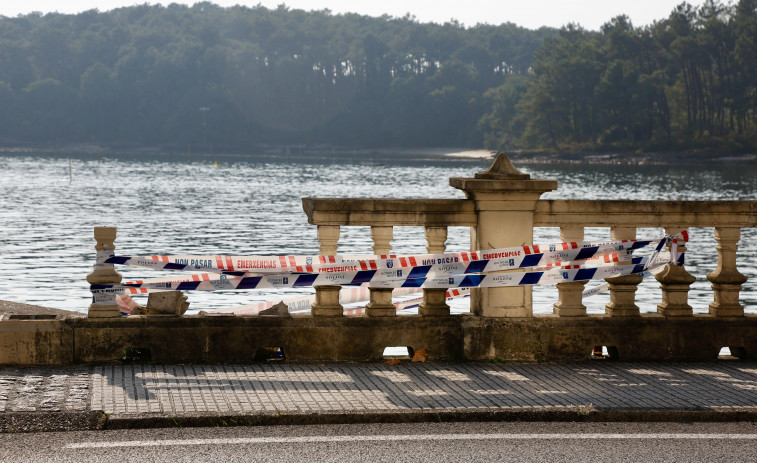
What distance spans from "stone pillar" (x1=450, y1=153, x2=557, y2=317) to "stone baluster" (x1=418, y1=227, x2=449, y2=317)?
0.30m

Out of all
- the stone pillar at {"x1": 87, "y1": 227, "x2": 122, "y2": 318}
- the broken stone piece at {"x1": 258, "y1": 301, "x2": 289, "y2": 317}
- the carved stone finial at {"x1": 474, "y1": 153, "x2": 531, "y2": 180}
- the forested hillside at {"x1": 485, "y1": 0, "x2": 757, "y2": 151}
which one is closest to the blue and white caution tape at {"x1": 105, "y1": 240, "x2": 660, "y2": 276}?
the stone pillar at {"x1": 87, "y1": 227, "x2": 122, "y2": 318}

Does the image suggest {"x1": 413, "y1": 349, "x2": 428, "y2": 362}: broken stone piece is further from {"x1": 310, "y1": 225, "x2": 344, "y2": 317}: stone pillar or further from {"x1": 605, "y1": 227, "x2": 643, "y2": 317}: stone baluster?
{"x1": 605, "y1": 227, "x2": 643, "y2": 317}: stone baluster

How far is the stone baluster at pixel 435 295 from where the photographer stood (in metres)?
8.57

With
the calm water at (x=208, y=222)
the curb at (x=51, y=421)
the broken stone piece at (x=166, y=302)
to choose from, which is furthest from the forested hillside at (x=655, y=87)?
the curb at (x=51, y=421)

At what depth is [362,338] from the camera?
8422 millimetres

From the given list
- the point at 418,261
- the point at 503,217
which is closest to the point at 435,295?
the point at 418,261

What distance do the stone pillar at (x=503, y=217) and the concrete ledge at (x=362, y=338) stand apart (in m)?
0.15

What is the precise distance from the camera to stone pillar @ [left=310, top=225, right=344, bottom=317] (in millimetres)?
8461

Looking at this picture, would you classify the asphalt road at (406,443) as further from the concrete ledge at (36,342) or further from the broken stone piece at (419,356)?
the concrete ledge at (36,342)

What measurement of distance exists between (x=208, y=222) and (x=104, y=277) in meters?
50.8

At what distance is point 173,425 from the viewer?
21.3ft

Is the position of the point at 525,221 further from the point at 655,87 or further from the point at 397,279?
the point at 655,87

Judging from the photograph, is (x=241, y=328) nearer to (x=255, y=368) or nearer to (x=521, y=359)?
(x=255, y=368)

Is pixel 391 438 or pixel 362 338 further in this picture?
pixel 362 338
